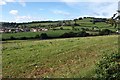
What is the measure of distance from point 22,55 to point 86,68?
5.74 m

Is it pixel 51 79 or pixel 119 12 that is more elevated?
pixel 119 12

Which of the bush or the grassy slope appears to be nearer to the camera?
the bush

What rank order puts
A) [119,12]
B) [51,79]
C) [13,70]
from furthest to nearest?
[119,12] → [13,70] → [51,79]

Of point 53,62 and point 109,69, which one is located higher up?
point 109,69

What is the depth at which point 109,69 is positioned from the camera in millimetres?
10992

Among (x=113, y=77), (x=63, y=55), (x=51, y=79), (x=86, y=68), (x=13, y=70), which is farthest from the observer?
(x=63, y=55)

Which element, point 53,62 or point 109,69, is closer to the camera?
point 109,69

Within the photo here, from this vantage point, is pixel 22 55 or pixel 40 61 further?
pixel 22 55

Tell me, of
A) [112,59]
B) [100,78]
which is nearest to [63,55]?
[112,59]

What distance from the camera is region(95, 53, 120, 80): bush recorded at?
10.5 meters

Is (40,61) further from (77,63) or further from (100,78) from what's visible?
(100,78)

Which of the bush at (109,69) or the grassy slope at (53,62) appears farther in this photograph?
the grassy slope at (53,62)

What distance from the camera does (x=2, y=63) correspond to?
50.4 ft

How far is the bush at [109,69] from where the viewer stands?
10547mm
